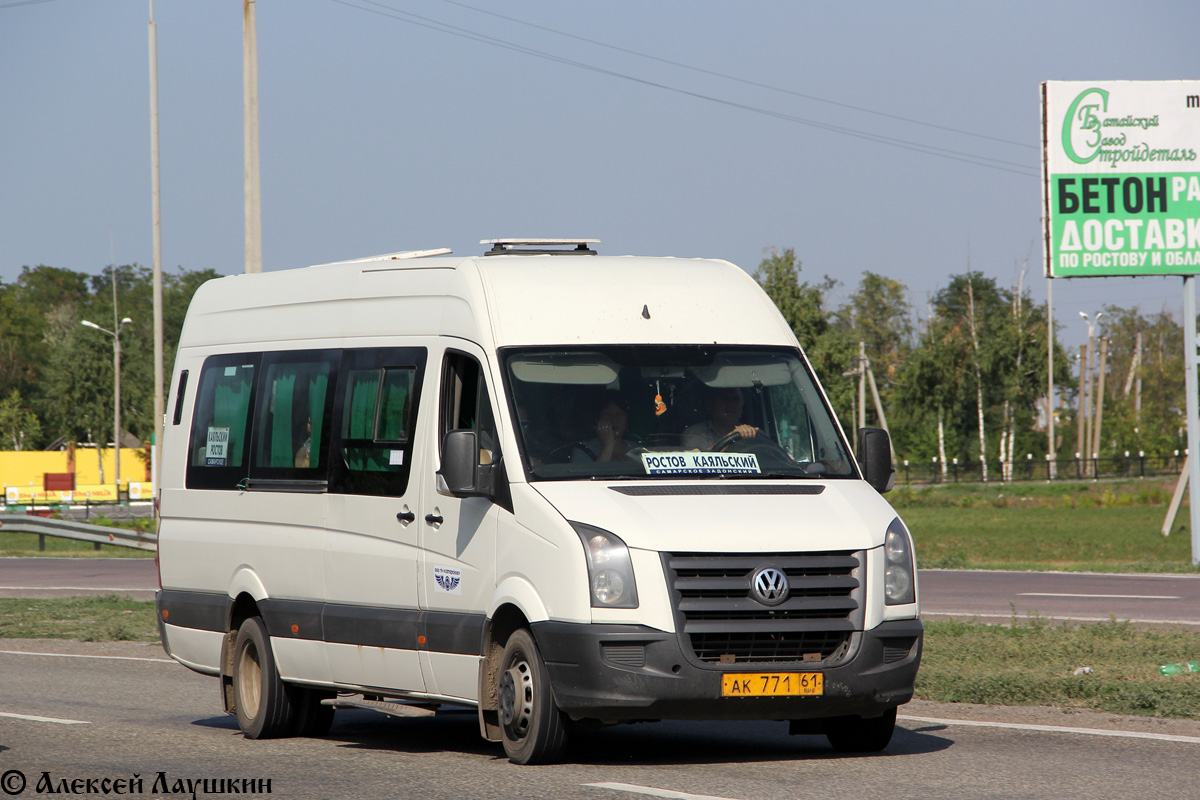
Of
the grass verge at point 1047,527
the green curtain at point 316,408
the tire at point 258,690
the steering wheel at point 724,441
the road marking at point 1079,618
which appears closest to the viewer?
the steering wheel at point 724,441

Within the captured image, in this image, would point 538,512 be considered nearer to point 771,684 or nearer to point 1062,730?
point 771,684

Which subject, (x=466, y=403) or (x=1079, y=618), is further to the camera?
(x=1079, y=618)

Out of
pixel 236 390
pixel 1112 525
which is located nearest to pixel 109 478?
pixel 1112 525

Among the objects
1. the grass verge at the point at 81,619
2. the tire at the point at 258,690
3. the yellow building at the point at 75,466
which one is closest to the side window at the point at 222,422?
the tire at the point at 258,690

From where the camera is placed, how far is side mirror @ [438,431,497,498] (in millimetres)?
8336

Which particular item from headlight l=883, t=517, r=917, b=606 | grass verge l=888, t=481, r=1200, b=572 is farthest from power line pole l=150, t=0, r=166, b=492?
headlight l=883, t=517, r=917, b=606

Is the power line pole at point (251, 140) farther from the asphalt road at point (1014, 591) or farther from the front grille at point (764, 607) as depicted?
the front grille at point (764, 607)

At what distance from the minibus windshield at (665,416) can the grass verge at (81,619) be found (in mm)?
10895

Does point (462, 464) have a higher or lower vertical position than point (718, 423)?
lower

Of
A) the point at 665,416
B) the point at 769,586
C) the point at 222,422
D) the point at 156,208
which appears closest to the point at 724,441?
the point at 665,416

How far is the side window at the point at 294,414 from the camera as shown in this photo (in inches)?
400

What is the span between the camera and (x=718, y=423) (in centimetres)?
884

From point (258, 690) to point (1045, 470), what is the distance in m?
74.9

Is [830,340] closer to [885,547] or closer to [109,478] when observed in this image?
[109,478]
